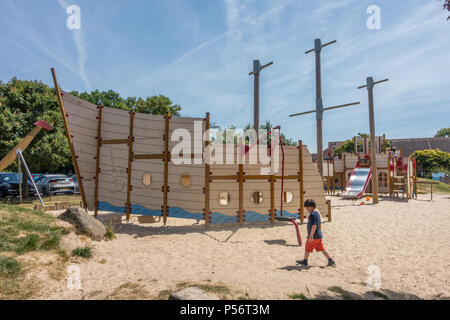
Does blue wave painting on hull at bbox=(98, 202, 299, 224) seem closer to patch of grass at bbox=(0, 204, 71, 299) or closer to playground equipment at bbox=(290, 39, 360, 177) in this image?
patch of grass at bbox=(0, 204, 71, 299)

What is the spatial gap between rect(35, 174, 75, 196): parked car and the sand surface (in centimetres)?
1036

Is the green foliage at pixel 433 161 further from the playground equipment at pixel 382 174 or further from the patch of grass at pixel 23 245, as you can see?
the patch of grass at pixel 23 245

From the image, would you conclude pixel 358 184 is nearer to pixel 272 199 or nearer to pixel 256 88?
pixel 256 88

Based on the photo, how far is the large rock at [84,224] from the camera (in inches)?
267

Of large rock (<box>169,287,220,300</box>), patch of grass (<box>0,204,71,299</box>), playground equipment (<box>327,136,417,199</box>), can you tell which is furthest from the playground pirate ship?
playground equipment (<box>327,136,417,199</box>)

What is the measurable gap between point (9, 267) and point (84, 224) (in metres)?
2.46

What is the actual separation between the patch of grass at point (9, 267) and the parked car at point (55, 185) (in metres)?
14.2

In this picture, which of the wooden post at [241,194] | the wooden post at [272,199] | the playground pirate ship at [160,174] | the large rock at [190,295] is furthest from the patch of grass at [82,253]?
the wooden post at [272,199]

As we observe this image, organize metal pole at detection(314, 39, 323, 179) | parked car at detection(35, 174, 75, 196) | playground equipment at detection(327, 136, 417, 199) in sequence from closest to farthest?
metal pole at detection(314, 39, 323, 179)
parked car at detection(35, 174, 75, 196)
playground equipment at detection(327, 136, 417, 199)

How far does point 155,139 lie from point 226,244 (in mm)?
4412

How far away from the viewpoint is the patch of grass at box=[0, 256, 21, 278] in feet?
13.9

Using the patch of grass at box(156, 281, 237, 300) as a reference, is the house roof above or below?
above

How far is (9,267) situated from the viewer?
4375mm
